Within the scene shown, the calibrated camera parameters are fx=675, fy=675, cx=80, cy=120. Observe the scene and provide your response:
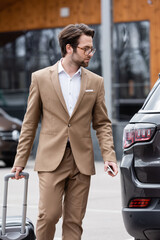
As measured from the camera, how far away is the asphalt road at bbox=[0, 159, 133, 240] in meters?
6.76

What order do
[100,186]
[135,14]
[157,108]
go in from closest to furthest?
[157,108] → [100,186] → [135,14]

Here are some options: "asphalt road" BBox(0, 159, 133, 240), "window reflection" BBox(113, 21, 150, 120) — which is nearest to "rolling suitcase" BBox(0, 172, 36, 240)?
"asphalt road" BBox(0, 159, 133, 240)

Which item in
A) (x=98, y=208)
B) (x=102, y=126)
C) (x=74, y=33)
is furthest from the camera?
(x=98, y=208)

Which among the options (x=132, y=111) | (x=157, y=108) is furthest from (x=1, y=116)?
(x=157, y=108)

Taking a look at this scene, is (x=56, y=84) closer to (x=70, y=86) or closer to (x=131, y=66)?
(x=70, y=86)

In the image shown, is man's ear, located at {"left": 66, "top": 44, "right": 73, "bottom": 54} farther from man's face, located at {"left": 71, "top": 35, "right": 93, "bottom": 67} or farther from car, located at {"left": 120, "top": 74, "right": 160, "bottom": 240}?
car, located at {"left": 120, "top": 74, "right": 160, "bottom": 240}

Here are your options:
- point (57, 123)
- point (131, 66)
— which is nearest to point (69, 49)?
point (57, 123)

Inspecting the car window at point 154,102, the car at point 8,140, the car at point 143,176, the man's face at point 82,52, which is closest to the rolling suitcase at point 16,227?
the car at point 143,176

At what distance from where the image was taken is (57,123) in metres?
4.67

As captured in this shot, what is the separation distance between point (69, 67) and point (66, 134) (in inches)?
18.9

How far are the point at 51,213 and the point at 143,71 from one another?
1784 centimetres

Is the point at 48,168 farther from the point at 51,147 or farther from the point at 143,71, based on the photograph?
the point at 143,71

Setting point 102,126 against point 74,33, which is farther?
point 102,126

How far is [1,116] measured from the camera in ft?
51.7
